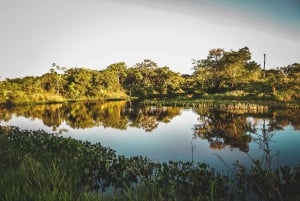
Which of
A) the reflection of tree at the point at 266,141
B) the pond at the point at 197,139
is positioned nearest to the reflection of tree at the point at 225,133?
the pond at the point at 197,139

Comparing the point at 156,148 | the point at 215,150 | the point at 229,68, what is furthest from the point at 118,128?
the point at 229,68

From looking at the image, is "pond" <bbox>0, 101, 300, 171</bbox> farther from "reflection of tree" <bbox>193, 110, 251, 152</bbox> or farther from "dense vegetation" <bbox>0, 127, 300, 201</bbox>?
"dense vegetation" <bbox>0, 127, 300, 201</bbox>

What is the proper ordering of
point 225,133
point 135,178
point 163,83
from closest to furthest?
point 135,178, point 225,133, point 163,83

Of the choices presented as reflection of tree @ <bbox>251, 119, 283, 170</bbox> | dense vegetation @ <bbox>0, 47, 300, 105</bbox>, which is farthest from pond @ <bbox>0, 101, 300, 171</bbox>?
dense vegetation @ <bbox>0, 47, 300, 105</bbox>

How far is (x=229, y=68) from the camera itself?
174ft

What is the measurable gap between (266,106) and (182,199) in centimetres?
2899

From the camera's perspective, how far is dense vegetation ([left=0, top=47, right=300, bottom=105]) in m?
43.4

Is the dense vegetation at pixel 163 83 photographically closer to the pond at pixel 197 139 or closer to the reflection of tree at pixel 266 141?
the pond at pixel 197 139

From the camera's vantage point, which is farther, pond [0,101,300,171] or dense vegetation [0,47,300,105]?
dense vegetation [0,47,300,105]

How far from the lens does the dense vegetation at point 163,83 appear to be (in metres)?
43.4

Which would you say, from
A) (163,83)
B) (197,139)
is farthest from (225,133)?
(163,83)

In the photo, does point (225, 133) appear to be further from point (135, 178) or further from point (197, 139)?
point (135, 178)

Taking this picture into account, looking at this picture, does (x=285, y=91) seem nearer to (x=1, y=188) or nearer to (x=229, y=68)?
(x=229, y=68)

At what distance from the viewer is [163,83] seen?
241 feet
